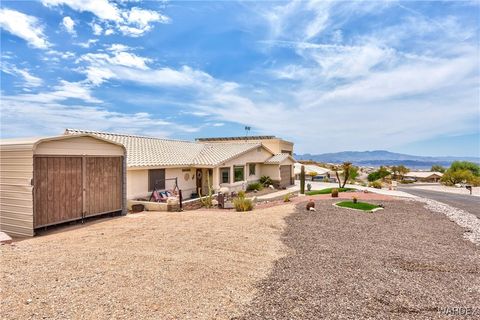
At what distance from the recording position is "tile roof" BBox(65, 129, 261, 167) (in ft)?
66.3

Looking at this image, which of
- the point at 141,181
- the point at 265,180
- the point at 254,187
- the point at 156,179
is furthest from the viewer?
the point at 265,180

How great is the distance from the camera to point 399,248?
961cm

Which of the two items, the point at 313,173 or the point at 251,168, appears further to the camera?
the point at 313,173

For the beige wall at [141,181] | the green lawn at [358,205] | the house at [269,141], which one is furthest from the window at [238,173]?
the green lawn at [358,205]

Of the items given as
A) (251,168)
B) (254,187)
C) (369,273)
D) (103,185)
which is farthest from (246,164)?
(369,273)

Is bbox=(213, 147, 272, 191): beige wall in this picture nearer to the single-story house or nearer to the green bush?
the green bush

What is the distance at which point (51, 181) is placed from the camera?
1127 centimetres

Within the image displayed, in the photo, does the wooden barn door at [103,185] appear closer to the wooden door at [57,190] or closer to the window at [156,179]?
the wooden door at [57,190]

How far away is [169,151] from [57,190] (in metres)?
13.9

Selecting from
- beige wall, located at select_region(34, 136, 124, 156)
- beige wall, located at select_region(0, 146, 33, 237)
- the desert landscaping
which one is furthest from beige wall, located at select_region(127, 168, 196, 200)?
beige wall, located at select_region(0, 146, 33, 237)

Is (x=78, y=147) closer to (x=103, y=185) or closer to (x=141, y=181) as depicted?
(x=103, y=185)

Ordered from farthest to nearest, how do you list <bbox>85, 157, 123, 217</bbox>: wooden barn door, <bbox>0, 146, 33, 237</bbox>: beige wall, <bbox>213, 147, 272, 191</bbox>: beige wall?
<bbox>213, 147, 272, 191</bbox>: beige wall < <bbox>85, 157, 123, 217</bbox>: wooden barn door < <bbox>0, 146, 33, 237</bbox>: beige wall

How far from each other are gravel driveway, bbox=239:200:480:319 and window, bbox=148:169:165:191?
10650 millimetres

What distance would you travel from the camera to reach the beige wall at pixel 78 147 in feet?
36.2
